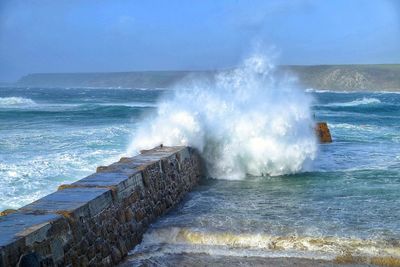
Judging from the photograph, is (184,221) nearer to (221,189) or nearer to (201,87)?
(221,189)

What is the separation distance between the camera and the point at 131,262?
5.89 meters

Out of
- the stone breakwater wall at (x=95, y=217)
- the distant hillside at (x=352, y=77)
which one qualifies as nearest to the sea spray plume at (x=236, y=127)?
the stone breakwater wall at (x=95, y=217)

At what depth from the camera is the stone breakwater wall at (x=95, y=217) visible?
4340mm

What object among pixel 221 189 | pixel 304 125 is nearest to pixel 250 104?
pixel 304 125

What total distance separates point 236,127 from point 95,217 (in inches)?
275

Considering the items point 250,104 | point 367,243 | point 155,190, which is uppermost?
point 250,104

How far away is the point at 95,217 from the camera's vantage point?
18.2 feet

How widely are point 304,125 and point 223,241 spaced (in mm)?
7259

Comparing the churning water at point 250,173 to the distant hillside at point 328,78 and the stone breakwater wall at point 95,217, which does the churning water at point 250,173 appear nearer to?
the stone breakwater wall at point 95,217

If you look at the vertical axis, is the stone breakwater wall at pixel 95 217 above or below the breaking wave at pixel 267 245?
above

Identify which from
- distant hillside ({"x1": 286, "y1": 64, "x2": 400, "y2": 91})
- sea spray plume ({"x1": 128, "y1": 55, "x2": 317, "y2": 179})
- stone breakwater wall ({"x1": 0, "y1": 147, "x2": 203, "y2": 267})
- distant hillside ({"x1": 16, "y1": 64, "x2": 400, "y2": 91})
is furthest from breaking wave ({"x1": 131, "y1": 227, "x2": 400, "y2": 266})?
distant hillside ({"x1": 286, "y1": 64, "x2": 400, "y2": 91})

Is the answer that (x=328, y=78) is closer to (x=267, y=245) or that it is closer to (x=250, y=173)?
(x=250, y=173)

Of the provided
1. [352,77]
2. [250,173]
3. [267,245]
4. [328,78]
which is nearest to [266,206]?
[267,245]

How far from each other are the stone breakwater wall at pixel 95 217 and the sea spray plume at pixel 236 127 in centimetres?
240
